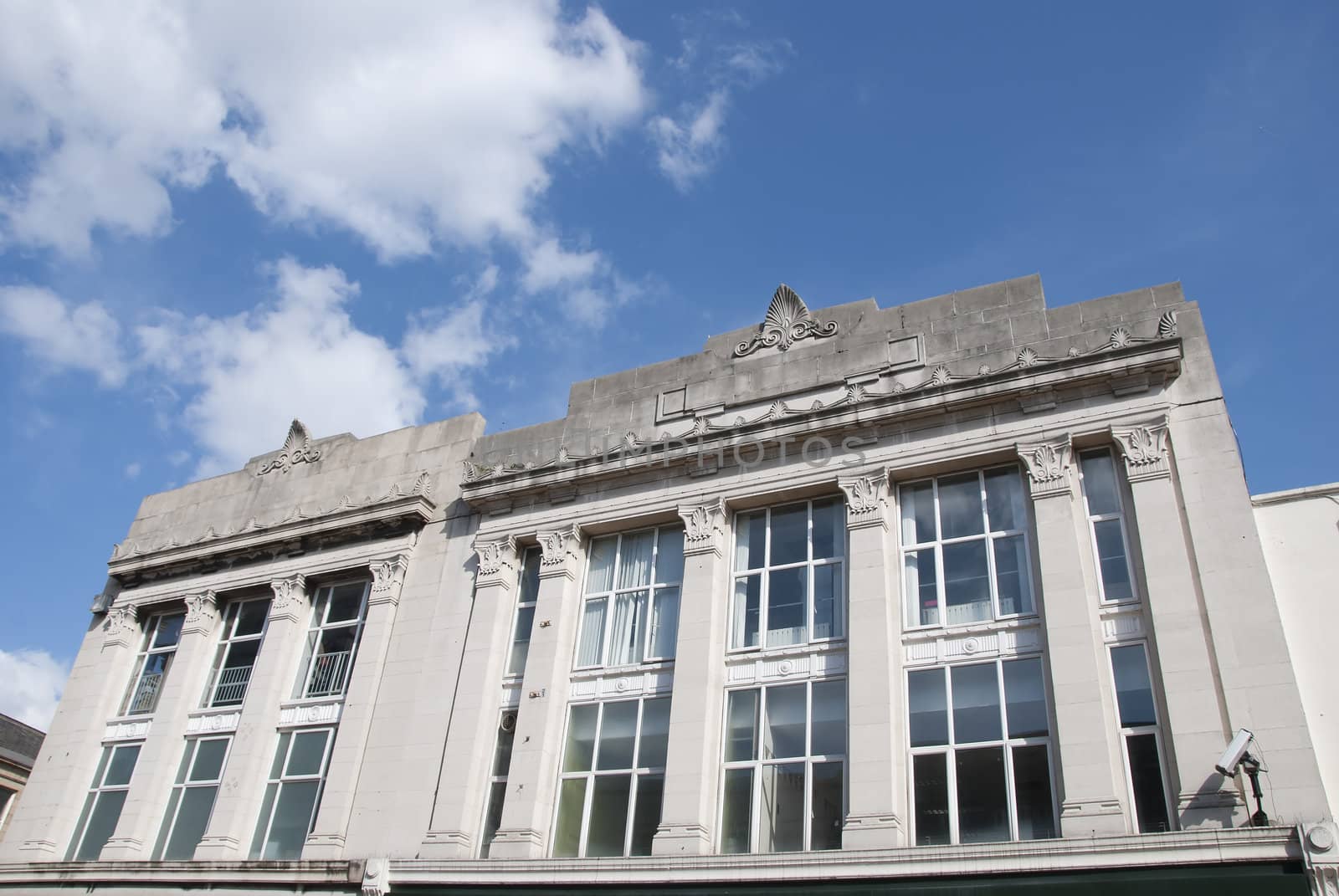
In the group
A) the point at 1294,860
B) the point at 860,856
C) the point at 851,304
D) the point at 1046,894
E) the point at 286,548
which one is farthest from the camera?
the point at 286,548

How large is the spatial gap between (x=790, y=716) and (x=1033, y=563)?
484cm

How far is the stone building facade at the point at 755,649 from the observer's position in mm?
16344

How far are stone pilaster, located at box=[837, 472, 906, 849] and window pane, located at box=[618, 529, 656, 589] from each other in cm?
429

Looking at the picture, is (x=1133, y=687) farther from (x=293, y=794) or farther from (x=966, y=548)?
(x=293, y=794)

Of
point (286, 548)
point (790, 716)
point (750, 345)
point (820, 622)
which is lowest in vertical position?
point (790, 716)

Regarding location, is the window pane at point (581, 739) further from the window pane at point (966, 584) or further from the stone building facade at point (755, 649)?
the window pane at point (966, 584)

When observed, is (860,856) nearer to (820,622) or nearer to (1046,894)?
(1046,894)

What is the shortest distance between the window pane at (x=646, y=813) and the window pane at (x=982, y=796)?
503 centimetres

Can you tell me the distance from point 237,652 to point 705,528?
481 inches

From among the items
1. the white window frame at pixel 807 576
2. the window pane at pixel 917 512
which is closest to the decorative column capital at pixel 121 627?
the white window frame at pixel 807 576

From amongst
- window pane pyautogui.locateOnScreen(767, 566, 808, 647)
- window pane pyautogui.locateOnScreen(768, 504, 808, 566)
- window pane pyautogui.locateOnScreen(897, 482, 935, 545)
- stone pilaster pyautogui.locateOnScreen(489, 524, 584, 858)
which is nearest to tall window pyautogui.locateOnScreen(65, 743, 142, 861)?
stone pilaster pyautogui.locateOnScreen(489, 524, 584, 858)

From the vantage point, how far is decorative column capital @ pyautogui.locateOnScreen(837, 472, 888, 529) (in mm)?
20000

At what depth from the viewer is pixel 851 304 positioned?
23.1m

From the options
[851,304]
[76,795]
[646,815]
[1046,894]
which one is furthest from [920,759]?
[76,795]
